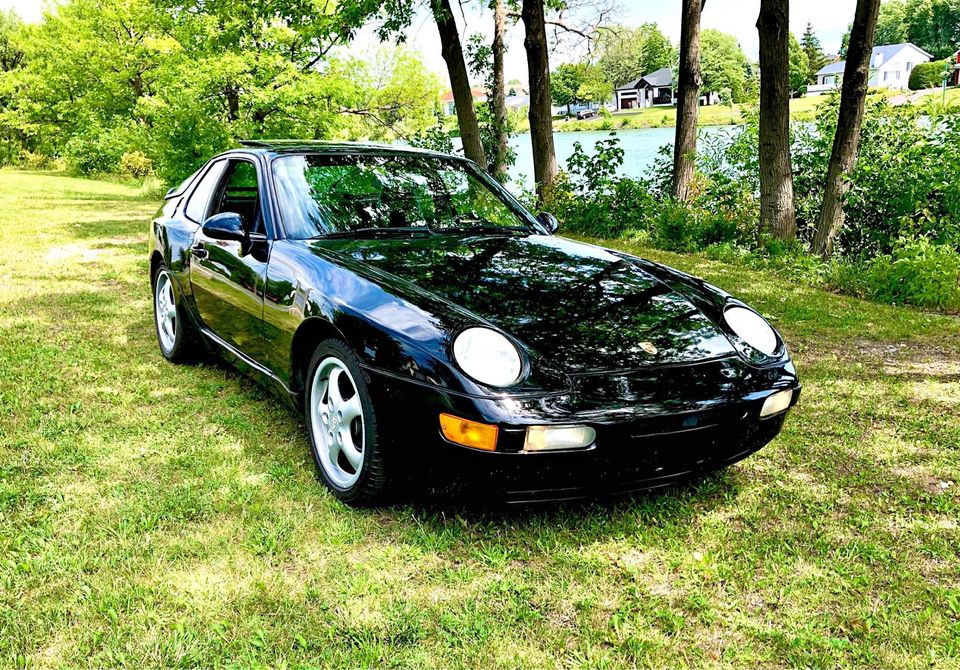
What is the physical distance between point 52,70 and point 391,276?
27.1 meters

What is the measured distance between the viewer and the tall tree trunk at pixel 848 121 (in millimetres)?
8594

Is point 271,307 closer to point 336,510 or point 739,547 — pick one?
point 336,510

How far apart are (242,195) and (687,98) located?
9.20 m

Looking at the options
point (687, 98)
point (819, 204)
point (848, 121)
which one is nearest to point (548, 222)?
point (848, 121)

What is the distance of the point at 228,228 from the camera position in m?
3.82

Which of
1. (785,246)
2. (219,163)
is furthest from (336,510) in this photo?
(785,246)

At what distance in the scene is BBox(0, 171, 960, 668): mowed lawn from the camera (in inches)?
92.8

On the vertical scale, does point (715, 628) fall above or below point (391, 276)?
below

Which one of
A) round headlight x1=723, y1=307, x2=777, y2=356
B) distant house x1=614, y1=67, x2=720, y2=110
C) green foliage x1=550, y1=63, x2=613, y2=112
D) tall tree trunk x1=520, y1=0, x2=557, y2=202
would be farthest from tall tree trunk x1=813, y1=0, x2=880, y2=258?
distant house x1=614, y1=67, x2=720, y2=110

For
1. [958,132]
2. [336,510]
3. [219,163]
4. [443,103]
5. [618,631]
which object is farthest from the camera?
[443,103]

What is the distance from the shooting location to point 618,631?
2.42 meters

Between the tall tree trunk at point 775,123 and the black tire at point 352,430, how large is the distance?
748 cm

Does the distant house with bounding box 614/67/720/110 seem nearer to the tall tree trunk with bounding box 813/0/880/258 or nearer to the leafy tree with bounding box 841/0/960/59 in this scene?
the leafy tree with bounding box 841/0/960/59

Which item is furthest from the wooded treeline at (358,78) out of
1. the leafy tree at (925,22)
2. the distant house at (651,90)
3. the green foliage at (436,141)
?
the leafy tree at (925,22)
